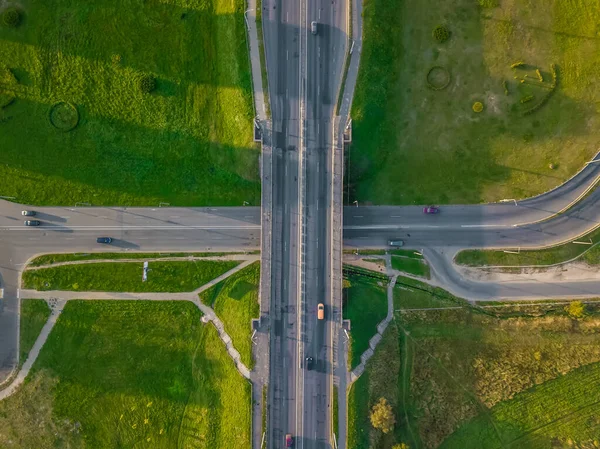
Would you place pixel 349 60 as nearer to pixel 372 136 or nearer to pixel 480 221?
pixel 372 136

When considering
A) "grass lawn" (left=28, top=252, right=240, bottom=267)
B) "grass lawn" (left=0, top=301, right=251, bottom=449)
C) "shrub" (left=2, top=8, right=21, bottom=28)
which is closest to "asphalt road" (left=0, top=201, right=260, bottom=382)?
"grass lawn" (left=28, top=252, right=240, bottom=267)

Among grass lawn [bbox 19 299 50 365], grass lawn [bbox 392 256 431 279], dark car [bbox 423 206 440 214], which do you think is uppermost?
dark car [bbox 423 206 440 214]

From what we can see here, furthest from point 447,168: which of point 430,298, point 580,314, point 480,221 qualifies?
point 580,314

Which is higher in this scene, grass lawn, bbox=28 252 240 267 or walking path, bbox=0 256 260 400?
grass lawn, bbox=28 252 240 267

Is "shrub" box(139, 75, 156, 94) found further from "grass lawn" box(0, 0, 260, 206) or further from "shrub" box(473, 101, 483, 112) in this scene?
"shrub" box(473, 101, 483, 112)

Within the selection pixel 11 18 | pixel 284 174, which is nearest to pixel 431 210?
pixel 284 174

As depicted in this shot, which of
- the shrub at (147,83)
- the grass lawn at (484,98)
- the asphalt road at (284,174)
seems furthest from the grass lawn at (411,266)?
the shrub at (147,83)

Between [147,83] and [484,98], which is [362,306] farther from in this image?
[147,83]

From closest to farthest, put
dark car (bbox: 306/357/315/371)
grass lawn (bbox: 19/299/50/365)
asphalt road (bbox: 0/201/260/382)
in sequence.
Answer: dark car (bbox: 306/357/315/371), grass lawn (bbox: 19/299/50/365), asphalt road (bbox: 0/201/260/382)

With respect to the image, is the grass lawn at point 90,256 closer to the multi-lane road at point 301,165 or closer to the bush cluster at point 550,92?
the multi-lane road at point 301,165
